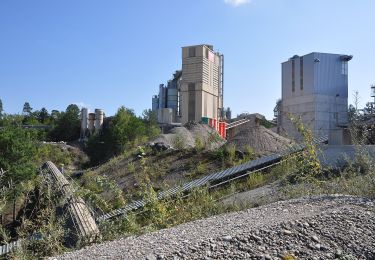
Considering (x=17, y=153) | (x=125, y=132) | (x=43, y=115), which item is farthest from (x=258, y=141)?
(x=43, y=115)

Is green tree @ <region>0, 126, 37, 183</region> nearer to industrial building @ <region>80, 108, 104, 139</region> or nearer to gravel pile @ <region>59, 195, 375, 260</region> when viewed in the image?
gravel pile @ <region>59, 195, 375, 260</region>

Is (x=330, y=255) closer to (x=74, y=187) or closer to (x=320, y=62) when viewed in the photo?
(x=74, y=187)

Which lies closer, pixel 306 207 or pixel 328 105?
pixel 306 207

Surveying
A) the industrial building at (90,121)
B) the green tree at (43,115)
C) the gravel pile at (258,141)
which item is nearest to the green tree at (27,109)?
the green tree at (43,115)

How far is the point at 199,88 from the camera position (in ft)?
155

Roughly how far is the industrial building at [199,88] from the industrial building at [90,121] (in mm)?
7620

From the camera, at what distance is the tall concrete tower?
156 feet

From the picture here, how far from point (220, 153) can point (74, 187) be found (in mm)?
8841

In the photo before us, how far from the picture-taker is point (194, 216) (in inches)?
190

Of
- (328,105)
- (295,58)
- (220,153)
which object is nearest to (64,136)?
(295,58)

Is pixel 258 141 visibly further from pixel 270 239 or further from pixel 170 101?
pixel 170 101

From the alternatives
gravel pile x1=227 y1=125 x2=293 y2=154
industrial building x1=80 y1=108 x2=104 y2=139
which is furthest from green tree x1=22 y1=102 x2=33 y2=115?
gravel pile x1=227 y1=125 x2=293 y2=154

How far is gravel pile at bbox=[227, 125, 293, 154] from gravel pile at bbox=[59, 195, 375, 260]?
10.8 meters

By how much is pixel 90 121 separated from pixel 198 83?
13.5m
